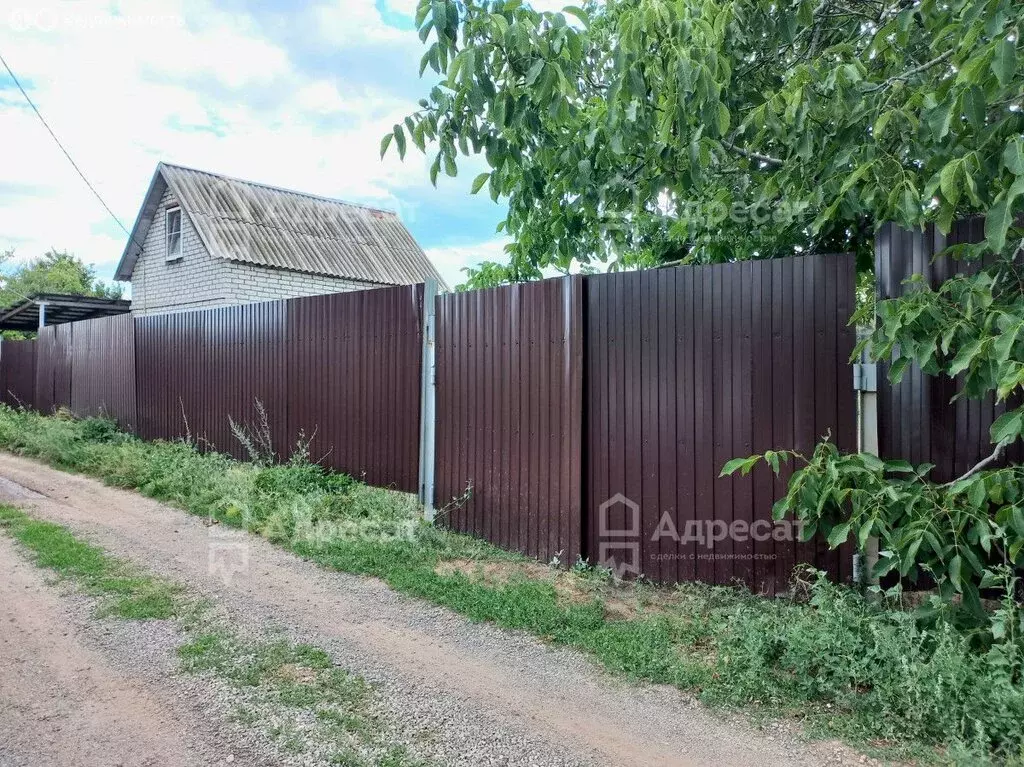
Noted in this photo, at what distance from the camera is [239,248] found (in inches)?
539

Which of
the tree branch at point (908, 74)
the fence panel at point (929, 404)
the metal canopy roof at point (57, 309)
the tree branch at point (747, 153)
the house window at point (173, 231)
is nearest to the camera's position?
the tree branch at point (908, 74)

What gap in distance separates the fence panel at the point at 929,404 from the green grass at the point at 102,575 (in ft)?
13.3

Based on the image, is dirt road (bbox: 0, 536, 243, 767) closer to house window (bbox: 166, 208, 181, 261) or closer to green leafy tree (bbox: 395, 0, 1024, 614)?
green leafy tree (bbox: 395, 0, 1024, 614)

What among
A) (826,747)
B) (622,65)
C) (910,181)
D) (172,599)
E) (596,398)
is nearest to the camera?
(826,747)

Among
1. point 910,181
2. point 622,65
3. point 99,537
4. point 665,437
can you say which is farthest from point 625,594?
point 99,537

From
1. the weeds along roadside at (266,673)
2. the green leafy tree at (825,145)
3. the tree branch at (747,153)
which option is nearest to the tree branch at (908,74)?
the green leafy tree at (825,145)

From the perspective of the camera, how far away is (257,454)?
753 cm

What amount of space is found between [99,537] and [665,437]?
4569 millimetres

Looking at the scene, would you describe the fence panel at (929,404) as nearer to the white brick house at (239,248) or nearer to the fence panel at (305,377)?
the fence panel at (305,377)

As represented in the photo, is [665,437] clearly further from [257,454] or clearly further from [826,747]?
[257,454]

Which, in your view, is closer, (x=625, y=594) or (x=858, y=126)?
(x=858, y=126)

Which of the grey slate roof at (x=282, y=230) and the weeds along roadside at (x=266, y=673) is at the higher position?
the grey slate roof at (x=282, y=230)

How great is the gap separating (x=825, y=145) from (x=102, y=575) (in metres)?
5.14

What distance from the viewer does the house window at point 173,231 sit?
591 inches
